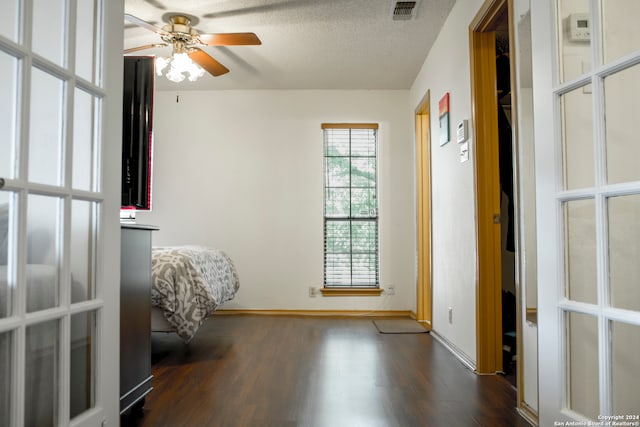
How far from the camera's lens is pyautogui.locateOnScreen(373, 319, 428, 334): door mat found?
13.9 ft

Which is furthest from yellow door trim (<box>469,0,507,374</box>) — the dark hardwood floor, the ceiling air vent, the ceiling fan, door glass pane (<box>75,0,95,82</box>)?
door glass pane (<box>75,0,95,82</box>)

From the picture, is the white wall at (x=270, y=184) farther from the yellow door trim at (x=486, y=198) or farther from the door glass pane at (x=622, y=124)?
the door glass pane at (x=622, y=124)

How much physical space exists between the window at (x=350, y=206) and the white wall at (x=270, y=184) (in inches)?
3.8

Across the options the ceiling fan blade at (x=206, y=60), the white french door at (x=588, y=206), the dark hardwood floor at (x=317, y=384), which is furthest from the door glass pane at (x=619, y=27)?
the ceiling fan blade at (x=206, y=60)

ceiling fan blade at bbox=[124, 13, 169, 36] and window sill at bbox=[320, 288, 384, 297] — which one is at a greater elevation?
ceiling fan blade at bbox=[124, 13, 169, 36]

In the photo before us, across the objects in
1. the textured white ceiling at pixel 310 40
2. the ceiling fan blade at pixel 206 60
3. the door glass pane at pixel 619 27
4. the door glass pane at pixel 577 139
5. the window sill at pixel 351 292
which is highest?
the textured white ceiling at pixel 310 40

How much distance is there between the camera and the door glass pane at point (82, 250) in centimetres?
138

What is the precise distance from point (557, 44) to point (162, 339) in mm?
3598

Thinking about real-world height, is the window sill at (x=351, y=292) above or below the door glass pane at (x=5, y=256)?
below

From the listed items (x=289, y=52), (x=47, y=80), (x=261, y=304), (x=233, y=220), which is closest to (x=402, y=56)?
(x=289, y=52)

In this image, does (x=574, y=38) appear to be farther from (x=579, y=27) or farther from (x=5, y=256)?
(x=5, y=256)

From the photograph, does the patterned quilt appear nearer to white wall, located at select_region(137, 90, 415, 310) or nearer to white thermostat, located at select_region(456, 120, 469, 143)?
white wall, located at select_region(137, 90, 415, 310)

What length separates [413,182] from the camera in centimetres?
527

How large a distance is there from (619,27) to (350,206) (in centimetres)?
426
